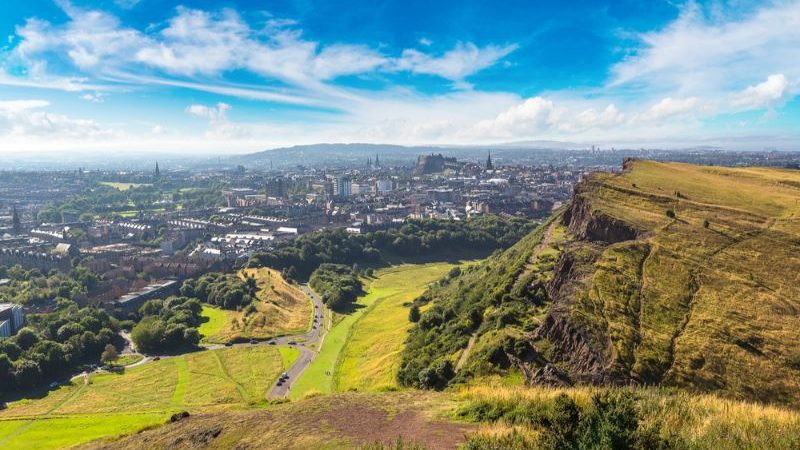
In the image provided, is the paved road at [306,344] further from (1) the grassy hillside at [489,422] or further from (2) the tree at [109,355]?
(1) the grassy hillside at [489,422]

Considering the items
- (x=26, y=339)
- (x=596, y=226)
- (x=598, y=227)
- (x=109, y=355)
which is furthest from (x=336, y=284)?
(x=598, y=227)

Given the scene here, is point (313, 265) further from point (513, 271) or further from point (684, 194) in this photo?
point (684, 194)

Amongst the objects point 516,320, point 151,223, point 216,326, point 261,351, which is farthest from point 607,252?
point 151,223

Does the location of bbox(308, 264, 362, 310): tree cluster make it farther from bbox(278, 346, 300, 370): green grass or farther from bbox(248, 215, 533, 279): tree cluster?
bbox(278, 346, 300, 370): green grass

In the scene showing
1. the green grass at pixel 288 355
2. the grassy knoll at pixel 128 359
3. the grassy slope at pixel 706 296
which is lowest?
the grassy knoll at pixel 128 359

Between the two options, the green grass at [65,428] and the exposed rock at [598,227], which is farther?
the green grass at [65,428]

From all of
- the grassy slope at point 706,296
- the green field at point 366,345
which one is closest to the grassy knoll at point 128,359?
the green field at point 366,345

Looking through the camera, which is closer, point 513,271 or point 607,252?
point 607,252
